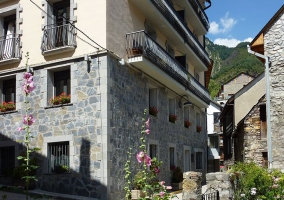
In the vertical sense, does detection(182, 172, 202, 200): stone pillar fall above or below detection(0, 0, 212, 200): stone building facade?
below

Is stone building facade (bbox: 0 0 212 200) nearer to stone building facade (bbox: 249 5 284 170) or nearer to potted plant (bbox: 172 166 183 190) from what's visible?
potted plant (bbox: 172 166 183 190)

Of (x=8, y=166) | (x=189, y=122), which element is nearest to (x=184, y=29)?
(x=189, y=122)

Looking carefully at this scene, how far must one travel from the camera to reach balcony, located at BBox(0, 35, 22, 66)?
624 inches

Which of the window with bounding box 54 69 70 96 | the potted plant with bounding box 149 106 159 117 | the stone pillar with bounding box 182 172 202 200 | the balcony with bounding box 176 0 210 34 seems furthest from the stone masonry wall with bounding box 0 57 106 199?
the balcony with bounding box 176 0 210 34

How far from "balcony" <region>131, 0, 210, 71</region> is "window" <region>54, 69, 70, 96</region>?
4020 millimetres

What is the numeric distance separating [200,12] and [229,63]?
112 metres

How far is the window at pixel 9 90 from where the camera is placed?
54.2 feet

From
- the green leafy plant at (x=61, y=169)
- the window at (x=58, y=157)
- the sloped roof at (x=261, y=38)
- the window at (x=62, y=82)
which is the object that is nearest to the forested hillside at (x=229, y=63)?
the sloped roof at (x=261, y=38)

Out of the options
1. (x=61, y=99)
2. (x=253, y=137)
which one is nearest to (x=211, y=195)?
(x=61, y=99)

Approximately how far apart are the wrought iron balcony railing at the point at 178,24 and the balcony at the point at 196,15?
177 centimetres

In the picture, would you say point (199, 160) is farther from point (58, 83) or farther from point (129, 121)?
point (58, 83)

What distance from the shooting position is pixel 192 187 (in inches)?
409

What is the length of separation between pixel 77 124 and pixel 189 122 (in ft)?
35.6

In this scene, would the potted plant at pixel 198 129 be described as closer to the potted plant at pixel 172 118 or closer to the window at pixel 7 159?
the potted plant at pixel 172 118
